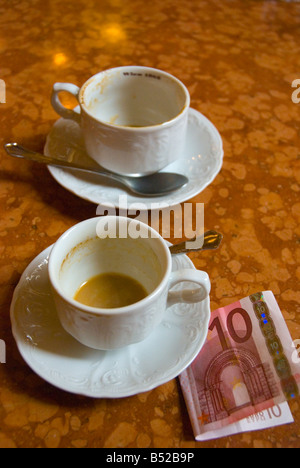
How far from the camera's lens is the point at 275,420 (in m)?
0.52

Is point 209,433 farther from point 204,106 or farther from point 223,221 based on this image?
point 204,106

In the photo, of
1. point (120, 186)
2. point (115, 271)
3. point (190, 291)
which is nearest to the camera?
point (190, 291)

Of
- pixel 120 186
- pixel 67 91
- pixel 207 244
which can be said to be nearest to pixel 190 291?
pixel 207 244

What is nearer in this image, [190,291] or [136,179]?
[190,291]

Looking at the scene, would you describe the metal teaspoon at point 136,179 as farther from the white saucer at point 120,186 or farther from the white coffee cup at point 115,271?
the white coffee cup at point 115,271

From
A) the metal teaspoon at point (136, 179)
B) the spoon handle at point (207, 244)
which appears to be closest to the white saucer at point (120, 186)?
the metal teaspoon at point (136, 179)

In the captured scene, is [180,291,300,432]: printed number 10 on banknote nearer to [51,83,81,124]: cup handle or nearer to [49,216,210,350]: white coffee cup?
[49,216,210,350]: white coffee cup

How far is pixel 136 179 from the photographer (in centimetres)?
74

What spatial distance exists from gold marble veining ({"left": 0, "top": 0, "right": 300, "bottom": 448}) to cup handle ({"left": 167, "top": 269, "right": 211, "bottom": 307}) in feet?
0.41

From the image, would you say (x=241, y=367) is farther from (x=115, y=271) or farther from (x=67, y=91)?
(x=67, y=91)

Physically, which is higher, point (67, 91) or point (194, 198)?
point (67, 91)

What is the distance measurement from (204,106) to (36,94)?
0.40 m

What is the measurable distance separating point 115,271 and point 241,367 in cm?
23
